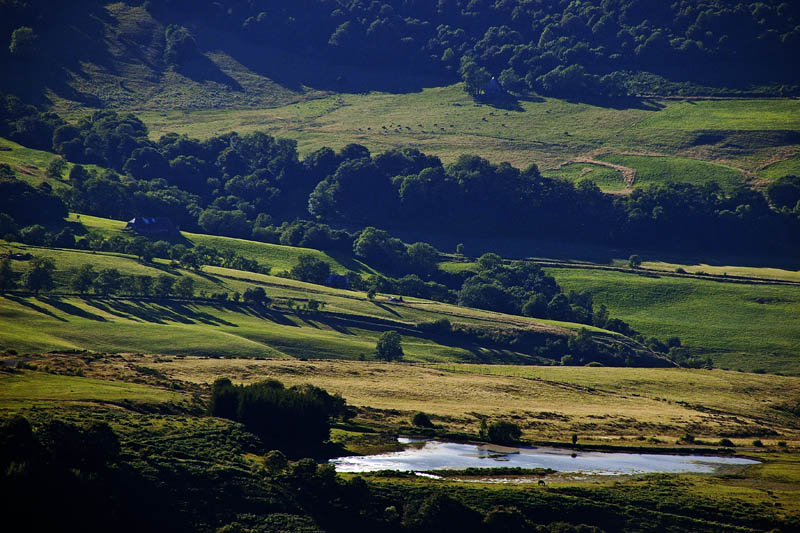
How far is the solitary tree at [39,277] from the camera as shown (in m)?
146

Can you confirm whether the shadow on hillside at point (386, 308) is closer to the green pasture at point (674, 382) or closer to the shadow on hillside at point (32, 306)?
the green pasture at point (674, 382)

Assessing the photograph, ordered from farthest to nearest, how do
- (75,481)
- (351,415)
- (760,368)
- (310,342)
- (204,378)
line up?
(760,368)
(310,342)
(204,378)
(351,415)
(75,481)

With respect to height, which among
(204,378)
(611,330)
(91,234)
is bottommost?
(204,378)

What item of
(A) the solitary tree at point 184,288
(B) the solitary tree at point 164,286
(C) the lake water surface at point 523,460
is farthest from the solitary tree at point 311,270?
(C) the lake water surface at point 523,460

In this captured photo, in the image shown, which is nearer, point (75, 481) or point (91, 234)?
point (75, 481)

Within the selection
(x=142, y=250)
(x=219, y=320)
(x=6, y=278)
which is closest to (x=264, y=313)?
(x=219, y=320)

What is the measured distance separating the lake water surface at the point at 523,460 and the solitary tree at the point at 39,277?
78.7m

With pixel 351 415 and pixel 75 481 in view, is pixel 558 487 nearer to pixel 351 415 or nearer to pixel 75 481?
pixel 351 415

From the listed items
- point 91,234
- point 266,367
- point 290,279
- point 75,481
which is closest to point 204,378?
point 266,367

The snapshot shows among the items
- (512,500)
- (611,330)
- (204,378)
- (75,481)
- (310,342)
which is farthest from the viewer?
(611,330)

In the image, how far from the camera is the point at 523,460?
286ft

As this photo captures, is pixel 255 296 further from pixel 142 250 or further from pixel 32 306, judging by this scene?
pixel 32 306

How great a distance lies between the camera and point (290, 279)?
7441 inches

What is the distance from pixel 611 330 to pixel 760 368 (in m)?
28.9
